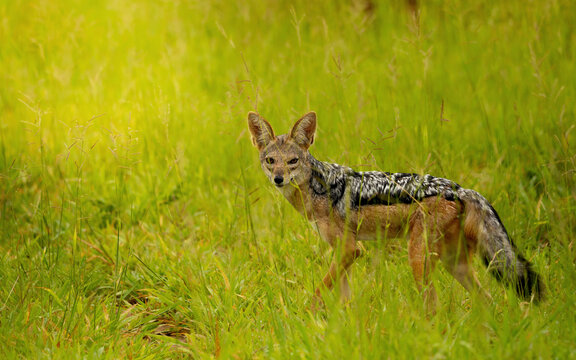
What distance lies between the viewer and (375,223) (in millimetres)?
4270

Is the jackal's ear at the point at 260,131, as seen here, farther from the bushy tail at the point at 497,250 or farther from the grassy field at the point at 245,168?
the bushy tail at the point at 497,250

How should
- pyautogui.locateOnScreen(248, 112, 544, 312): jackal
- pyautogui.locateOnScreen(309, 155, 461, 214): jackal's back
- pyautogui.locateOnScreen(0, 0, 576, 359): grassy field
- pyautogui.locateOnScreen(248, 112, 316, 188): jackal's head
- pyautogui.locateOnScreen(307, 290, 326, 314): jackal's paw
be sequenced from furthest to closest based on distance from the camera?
pyautogui.locateOnScreen(248, 112, 316, 188): jackal's head, pyautogui.locateOnScreen(309, 155, 461, 214): jackal's back, pyautogui.locateOnScreen(307, 290, 326, 314): jackal's paw, pyautogui.locateOnScreen(248, 112, 544, 312): jackal, pyautogui.locateOnScreen(0, 0, 576, 359): grassy field

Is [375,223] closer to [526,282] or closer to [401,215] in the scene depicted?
[401,215]

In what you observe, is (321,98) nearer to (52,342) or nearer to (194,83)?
(194,83)

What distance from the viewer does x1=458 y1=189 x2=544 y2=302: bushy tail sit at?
12.1 ft

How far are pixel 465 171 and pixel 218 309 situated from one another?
2.79 metres

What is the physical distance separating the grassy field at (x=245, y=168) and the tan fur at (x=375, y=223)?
13 centimetres

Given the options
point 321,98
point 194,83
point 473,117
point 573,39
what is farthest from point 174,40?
point 573,39

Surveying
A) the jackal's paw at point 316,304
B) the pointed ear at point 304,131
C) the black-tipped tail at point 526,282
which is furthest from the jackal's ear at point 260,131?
the black-tipped tail at point 526,282

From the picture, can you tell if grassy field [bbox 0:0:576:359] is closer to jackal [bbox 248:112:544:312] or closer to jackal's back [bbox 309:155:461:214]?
jackal [bbox 248:112:544:312]

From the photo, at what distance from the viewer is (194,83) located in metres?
7.85

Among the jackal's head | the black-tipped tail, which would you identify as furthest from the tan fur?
the black-tipped tail

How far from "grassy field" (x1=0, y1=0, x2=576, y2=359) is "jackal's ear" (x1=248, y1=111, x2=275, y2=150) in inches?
7.1

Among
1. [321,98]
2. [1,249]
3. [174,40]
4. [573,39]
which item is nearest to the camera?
[1,249]
